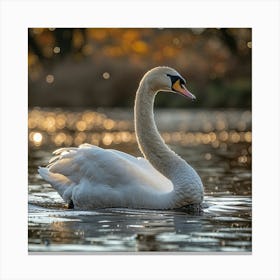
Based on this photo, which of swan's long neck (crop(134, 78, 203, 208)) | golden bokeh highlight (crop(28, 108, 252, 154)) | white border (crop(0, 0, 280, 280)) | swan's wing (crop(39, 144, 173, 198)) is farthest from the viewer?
golden bokeh highlight (crop(28, 108, 252, 154))

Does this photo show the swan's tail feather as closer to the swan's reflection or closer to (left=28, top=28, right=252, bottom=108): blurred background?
the swan's reflection

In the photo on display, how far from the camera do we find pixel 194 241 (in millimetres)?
9625

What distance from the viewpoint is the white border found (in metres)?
9.45

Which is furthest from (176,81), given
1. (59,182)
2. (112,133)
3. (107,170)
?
(112,133)

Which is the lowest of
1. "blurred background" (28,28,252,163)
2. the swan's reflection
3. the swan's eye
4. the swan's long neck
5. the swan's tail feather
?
the swan's reflection

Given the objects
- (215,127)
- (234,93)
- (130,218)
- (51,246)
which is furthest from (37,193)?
(234,93)

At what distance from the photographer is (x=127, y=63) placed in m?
25.4

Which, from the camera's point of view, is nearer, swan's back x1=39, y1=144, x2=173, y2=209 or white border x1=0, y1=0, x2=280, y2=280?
white border x1=0, y1=0, x2=280, y2=280

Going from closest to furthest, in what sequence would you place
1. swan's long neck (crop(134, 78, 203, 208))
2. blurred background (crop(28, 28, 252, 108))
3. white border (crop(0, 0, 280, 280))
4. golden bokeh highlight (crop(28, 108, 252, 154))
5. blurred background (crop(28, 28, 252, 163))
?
1. white border (crop(0, 0, 280, 280))
2. swan's long neck (crop(134, 78, 203, 208))
3. blurred background (crop(28, 28, 252, 108))
4. blurred background (crop(28, 28, 252, 163))
5. golden bokeh highlight (crop(28, 108, 252, 154))

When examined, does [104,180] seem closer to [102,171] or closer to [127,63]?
[102,171]

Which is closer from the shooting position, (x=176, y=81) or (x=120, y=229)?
(x=120, y=229)

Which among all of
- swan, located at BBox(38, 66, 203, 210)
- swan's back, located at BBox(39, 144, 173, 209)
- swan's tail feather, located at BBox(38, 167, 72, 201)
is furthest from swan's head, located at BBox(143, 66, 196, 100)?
swan's tail feather, located at BBox(38, 167, 72, 201)

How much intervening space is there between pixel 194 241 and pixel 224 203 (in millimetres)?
2082

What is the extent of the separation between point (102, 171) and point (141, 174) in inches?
16.6
